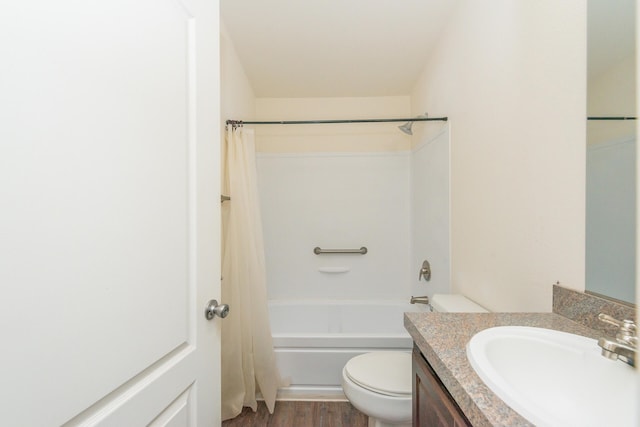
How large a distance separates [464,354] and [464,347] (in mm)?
38

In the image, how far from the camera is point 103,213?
0.56 m

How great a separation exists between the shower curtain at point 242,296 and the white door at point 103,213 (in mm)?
870

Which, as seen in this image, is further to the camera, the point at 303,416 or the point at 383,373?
the point at 303,416

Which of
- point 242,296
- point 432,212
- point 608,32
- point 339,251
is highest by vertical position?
point 608,32

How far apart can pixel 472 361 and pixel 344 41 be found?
194 centimetres

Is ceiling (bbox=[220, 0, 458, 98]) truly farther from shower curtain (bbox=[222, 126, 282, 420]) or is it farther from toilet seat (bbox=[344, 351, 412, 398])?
toilet seat (bbox=[344, 351, 412, 398])

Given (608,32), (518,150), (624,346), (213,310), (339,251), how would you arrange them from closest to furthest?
(624,346)
(608,32)
(213,310)
(518,150)
(339,251)

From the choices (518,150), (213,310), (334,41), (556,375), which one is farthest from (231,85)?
(556,375)

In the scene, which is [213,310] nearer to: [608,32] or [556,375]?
[556,375]

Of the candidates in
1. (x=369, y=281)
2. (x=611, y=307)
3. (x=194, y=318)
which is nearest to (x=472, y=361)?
(x=611, y=307)

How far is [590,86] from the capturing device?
78 centimetres

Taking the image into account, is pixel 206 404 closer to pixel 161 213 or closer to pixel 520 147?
pixel 161 213

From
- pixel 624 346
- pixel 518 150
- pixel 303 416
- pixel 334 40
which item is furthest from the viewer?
pixel 334 40

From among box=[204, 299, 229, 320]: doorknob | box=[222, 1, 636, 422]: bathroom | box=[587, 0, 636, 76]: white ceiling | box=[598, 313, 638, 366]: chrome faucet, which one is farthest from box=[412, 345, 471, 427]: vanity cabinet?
box=[587, 0, 636, 76]: white ceiling
